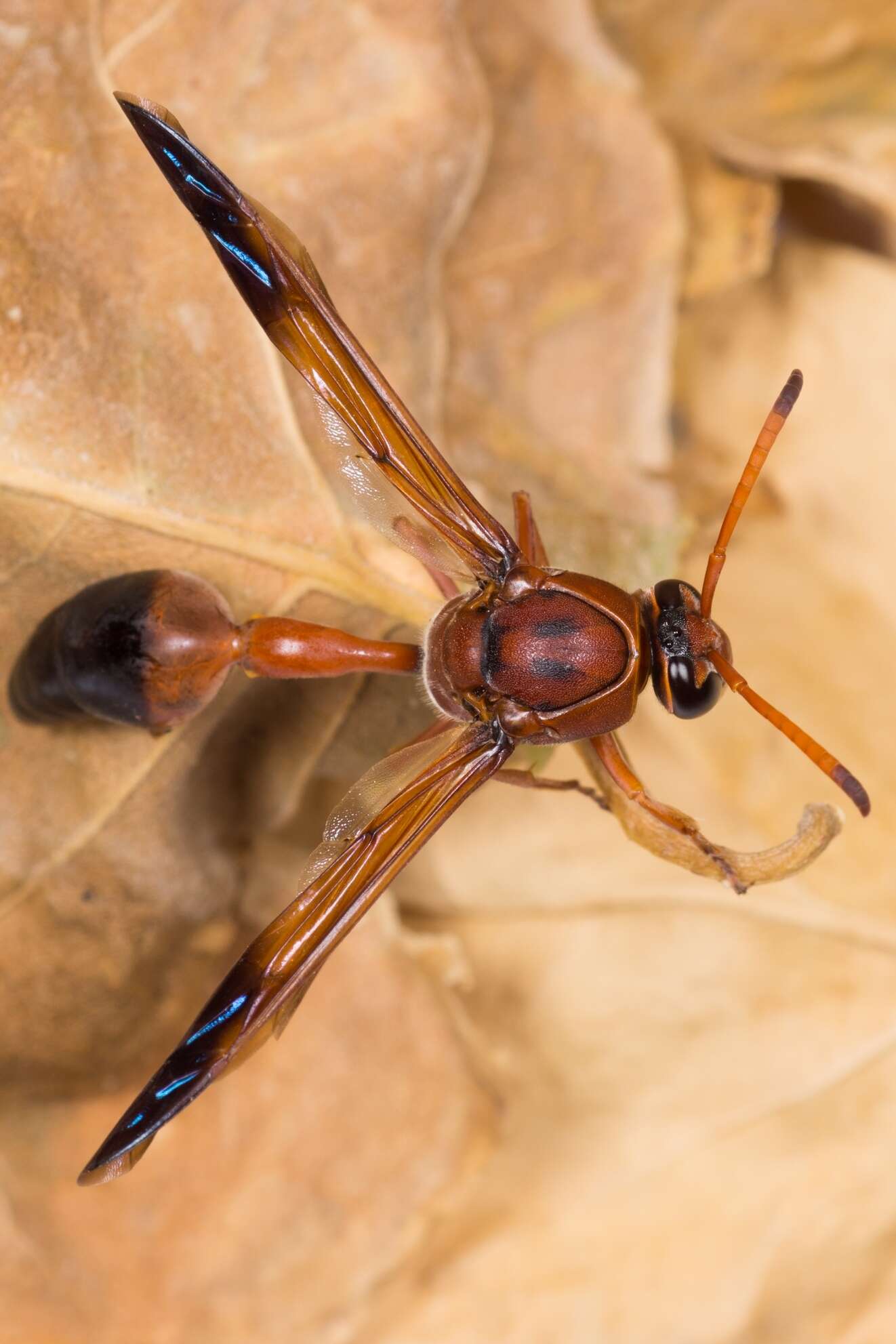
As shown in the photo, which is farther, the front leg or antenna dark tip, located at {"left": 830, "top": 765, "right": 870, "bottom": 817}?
the front leg

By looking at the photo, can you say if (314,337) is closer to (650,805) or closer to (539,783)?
(539,783)

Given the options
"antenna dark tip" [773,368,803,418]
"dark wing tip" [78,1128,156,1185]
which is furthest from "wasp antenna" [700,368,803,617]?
"dark wing tip" [78,1128,156,1185]

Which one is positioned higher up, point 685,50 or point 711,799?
point 685,50

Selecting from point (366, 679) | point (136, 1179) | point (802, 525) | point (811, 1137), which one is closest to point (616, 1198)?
point (811, 1137)

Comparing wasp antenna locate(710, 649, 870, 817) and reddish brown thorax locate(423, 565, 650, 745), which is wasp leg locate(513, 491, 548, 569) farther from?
wasp antenna locate(710, 649, 870, 817)

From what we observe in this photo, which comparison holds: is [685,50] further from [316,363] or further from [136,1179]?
[136,1179]

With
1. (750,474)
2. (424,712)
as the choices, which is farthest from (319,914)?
Result: (750,474)
